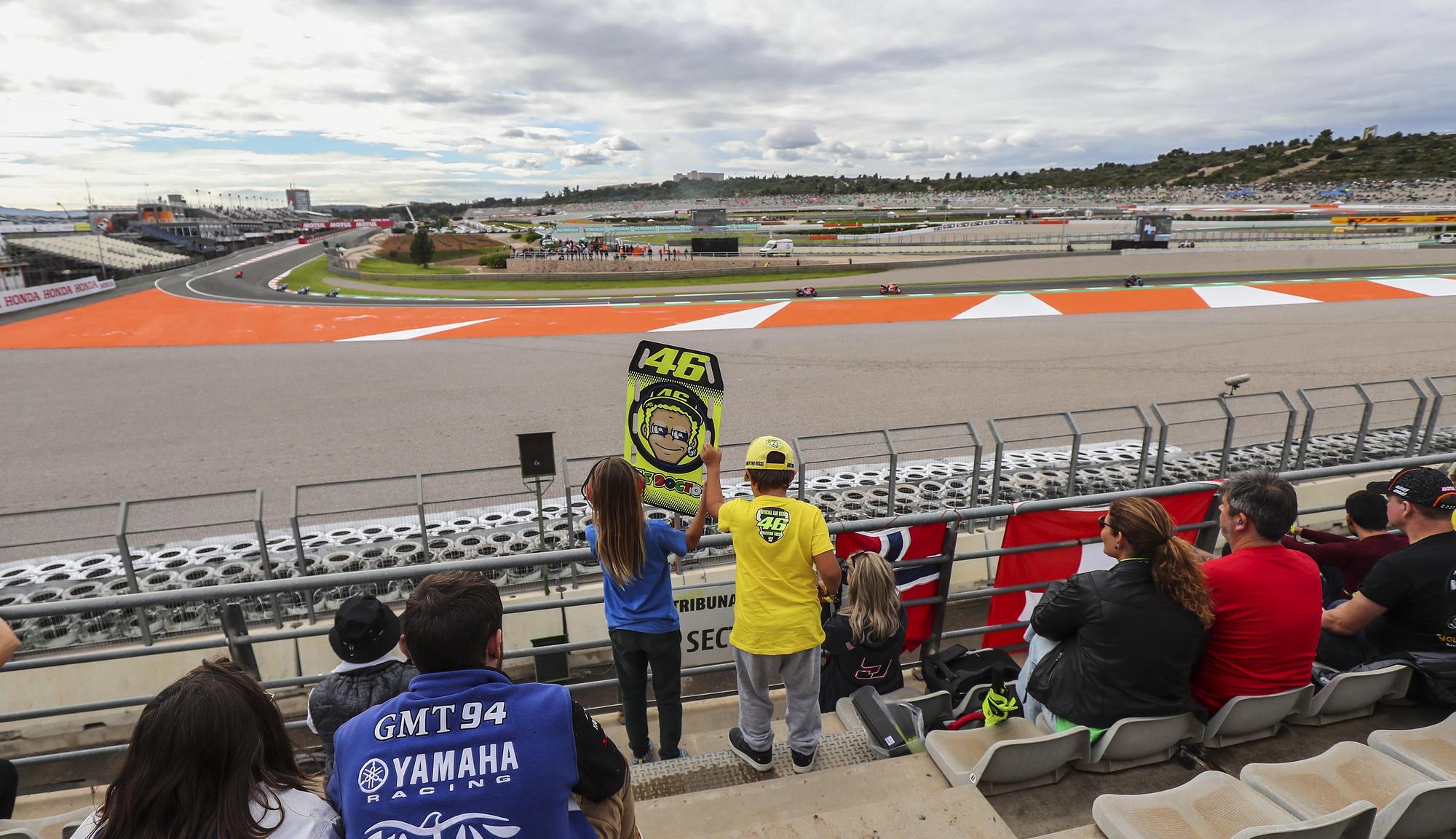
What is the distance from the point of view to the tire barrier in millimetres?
6434

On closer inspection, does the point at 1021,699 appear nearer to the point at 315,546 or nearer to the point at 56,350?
the point at 315,546

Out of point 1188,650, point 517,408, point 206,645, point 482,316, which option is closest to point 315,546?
point 206,645

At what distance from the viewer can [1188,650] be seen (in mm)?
2975

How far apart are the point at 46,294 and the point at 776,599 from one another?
44469 millimetres

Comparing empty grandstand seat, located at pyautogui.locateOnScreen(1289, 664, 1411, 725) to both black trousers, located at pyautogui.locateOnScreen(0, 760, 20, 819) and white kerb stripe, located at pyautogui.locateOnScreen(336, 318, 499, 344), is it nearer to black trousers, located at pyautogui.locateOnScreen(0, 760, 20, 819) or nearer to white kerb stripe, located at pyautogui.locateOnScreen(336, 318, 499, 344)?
black trousers, located at pyautogui.locateOnScreen(0, 760, 20, 819)

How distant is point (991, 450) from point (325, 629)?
8010 mm

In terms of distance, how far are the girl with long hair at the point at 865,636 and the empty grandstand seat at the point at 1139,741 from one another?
0.98 metres

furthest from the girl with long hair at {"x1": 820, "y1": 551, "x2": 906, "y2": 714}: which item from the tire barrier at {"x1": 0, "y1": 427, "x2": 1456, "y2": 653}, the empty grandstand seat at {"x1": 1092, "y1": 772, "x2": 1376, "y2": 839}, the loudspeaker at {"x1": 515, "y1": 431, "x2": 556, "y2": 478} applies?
the loudspeaker at {"x1": 515, "y1": 431, "x2": 556, "y2": 478}

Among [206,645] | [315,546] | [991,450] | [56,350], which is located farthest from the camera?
[56,350]

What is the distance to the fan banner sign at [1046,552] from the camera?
4516 millimetres

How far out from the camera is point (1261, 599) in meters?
3.02

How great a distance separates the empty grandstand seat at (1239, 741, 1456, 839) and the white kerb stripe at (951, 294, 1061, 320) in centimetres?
1948

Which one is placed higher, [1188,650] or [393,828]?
[393,828]

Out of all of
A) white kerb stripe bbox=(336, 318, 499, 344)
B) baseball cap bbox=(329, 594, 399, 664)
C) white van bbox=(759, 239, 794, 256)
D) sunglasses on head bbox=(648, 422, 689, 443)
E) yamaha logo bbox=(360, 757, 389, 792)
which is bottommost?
white kerb stripe bbox=(336, 318, 499, 344)
